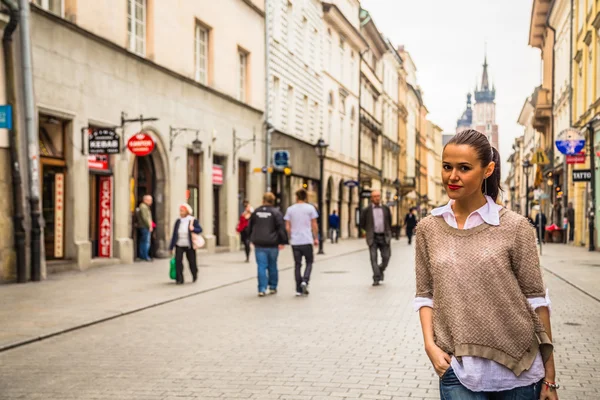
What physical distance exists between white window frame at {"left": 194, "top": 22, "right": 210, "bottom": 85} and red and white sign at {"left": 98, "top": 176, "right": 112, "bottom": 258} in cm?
699

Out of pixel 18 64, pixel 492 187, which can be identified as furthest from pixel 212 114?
pixel 492 187

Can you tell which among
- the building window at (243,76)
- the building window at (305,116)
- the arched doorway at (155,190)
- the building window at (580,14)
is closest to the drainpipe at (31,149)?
the arched doorway at (155,190)

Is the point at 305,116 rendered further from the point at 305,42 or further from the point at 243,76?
the point at 243,76

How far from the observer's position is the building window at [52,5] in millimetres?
17825

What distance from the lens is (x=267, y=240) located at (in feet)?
46.3

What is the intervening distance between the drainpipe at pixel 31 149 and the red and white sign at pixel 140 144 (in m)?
4.48

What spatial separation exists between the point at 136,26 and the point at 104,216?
18.0 ft

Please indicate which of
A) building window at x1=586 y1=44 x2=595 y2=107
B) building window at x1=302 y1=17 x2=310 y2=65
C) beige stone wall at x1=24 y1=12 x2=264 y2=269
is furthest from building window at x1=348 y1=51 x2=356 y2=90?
beige stone wall at x1=24 y1=12 x2=264 y2=269

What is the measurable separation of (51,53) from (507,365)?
1642 centimetres

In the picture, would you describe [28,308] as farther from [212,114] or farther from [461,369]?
[212,114]

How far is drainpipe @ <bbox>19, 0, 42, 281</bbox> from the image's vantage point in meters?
16.1

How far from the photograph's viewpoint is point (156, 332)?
9.67 metres

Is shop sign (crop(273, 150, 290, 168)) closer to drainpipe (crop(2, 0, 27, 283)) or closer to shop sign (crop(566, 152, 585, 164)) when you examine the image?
shop sign (crop(566, 152, 585, 164))

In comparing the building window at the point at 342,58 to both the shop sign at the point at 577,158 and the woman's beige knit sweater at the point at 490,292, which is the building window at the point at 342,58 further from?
the woman's beige knit sweater at the point at 490,292
